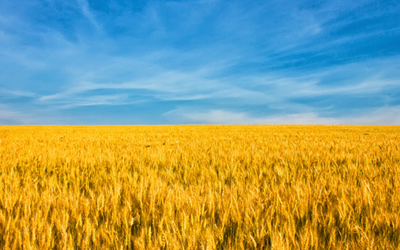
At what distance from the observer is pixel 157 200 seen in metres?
1.63

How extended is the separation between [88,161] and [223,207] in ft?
7.76

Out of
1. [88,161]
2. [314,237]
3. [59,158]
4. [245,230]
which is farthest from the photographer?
[59,158]

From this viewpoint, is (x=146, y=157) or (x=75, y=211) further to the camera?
(x=146, y=157)

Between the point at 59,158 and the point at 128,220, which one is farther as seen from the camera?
the point at 59,158

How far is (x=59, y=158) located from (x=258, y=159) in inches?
117

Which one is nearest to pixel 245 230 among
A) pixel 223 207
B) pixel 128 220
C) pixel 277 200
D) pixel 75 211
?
pixel 223 207

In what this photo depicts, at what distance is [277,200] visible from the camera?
1.54 meters

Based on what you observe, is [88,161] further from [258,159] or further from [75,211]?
[258,159]

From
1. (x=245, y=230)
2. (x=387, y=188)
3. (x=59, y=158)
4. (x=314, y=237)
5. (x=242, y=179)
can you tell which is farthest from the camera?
(x=59, y=158)

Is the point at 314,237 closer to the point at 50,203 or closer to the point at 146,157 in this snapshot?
the point at 50,203

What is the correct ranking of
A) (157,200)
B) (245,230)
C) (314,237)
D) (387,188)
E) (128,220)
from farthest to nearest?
(387,188)
(157,200)
(128,220)
(245,230)
(314,237)

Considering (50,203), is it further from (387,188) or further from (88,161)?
(387,188)

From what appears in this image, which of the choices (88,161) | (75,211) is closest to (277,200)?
(75,211)

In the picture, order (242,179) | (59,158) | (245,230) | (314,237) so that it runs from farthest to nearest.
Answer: (59,158) → (242,179) → (245,230) → (314,237)
